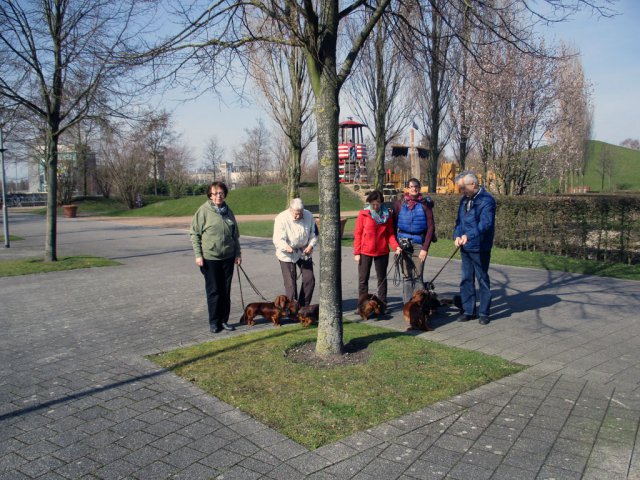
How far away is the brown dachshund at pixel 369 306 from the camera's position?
7.17m

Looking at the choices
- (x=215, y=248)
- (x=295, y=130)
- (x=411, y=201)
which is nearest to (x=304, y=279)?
(x=215, y=248)

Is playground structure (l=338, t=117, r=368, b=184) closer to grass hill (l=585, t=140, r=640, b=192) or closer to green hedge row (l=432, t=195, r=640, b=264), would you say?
green hedge row (l=432, t=195, r=640, b=264)

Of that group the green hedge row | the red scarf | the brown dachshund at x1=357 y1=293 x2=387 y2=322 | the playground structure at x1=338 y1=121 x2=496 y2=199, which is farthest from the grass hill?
the brown dachshund at x1=357 y1=293 x2=387 y2=322

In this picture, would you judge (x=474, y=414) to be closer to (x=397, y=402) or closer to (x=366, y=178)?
(x=397, y=402)

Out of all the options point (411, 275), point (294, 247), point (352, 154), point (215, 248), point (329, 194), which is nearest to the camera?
point (329, 194)

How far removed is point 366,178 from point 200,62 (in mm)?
34235

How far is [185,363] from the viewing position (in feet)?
18.0

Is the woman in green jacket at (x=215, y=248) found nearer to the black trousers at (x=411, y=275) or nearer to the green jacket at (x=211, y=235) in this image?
the green jacket at (x=211, y=235)

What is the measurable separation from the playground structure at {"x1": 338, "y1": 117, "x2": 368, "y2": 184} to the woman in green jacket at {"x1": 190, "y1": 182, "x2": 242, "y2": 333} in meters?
29.6

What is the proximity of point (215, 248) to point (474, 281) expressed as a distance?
11.0 feet

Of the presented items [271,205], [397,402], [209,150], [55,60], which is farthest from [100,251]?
[209,150]

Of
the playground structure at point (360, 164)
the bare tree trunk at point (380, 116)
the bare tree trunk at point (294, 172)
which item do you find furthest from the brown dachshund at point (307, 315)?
the playground structure at point (360, 164)

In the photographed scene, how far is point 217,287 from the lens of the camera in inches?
267

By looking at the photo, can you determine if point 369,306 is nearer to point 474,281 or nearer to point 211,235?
point 474,281
